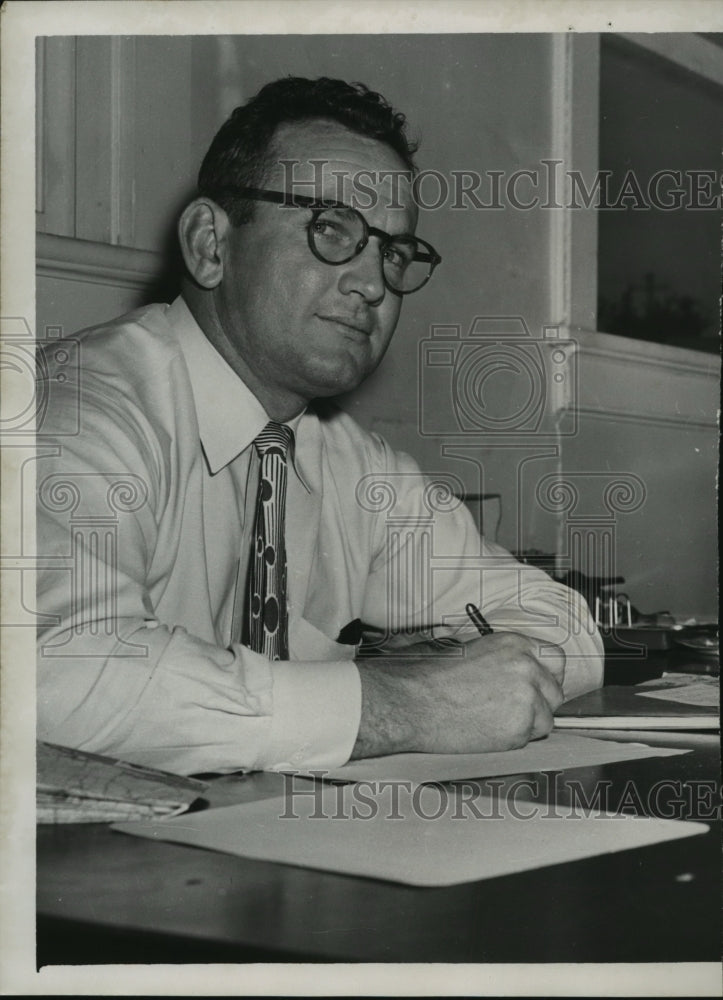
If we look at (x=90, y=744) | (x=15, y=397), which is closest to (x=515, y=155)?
(x=15, y=397)

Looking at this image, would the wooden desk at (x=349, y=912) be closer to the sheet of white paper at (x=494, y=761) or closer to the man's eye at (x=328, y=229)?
the sheet of white paper at (x=494, y=761)

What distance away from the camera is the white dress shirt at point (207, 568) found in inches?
33.0

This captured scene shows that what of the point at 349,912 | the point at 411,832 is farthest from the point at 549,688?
the point at 349,912

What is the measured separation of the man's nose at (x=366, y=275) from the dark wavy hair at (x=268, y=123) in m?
0.14

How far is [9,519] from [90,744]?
0.74 feet

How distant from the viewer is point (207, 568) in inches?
46.2

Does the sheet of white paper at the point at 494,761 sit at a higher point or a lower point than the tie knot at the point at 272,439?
lower

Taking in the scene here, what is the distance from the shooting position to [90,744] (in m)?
0.84

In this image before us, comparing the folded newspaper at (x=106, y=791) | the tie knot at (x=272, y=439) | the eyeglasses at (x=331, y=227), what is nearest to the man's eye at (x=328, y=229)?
the eyeglasses at (x=331, y=227)

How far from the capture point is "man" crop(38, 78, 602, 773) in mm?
847

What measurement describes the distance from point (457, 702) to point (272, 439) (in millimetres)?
472

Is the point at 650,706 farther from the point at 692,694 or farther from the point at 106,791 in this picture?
the point at 106,791

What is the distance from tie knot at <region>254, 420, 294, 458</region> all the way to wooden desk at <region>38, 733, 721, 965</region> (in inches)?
25.8

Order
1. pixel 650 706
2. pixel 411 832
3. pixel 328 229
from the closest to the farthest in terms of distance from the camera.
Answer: pixel 411 832, pixel 650 706, pixel 328 229
